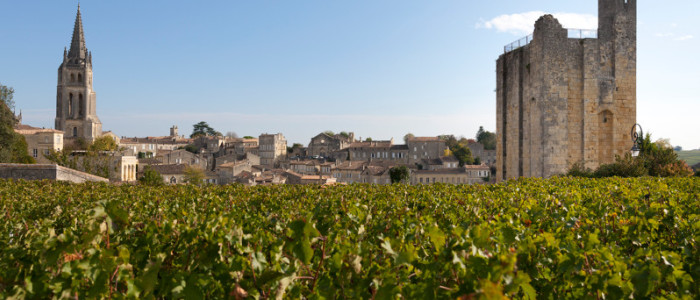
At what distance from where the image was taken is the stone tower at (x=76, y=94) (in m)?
86.4

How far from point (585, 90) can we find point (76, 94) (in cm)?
8957

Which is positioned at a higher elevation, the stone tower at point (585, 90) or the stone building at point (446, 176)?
the stone tower at point (585, 90)

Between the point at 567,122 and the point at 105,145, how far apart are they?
6774cm

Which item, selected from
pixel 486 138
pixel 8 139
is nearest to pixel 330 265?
pixel 8 139

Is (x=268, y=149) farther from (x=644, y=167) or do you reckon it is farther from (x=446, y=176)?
(x=644, y=167)

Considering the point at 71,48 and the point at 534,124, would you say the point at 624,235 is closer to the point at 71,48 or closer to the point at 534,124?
the point at 534,124

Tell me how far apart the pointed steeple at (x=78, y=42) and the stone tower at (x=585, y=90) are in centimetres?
8875

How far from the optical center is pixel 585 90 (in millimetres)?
23297

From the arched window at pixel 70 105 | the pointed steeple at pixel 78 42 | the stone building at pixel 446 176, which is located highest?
the pointed steeple at pixel 78 42

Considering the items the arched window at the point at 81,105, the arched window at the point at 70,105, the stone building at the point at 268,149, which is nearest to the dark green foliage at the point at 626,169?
the stone building at the point at 268,149

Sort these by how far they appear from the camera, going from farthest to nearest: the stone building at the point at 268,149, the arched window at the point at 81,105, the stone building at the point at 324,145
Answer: the stone building at the point at 324,145 → the stone building at the point at 268,149 → the arched window at the point at 81,105

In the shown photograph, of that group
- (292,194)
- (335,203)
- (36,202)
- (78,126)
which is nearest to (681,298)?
(335,203)

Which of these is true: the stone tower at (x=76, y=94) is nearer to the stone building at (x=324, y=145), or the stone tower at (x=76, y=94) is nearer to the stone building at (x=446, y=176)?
the stone building at (x=324, y=145)

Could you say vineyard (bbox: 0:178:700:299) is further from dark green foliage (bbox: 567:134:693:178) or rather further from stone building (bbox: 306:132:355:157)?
stone building (bbox: 306:132:355:157)
